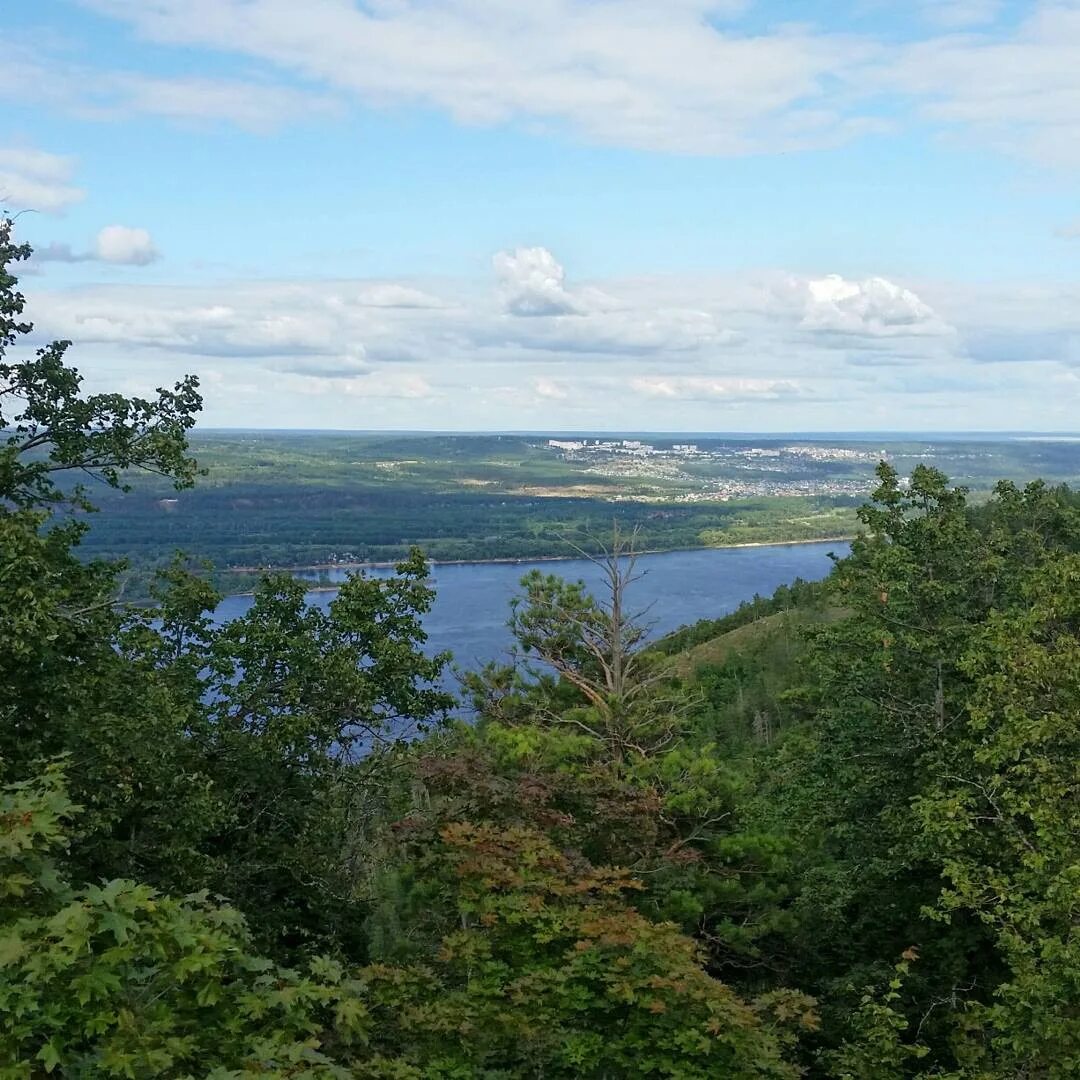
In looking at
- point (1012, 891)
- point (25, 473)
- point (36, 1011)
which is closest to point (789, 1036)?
point (1012, 891)

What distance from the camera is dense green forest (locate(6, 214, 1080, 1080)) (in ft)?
21.8

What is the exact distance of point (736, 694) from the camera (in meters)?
79.0

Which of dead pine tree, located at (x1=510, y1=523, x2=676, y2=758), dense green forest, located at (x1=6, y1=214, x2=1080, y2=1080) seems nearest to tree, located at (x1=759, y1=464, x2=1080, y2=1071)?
dense green forest, located at (x1=6, y1=214, x2=1080, y2=1080)

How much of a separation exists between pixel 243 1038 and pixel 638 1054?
16.2 ft

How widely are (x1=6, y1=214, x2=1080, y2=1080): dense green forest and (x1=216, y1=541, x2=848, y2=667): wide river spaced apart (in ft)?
185

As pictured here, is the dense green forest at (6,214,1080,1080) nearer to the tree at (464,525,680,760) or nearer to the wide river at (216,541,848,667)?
the tree at (464,525,680,760)

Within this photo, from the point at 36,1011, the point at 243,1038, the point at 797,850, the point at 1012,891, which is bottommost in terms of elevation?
the point at 797,850

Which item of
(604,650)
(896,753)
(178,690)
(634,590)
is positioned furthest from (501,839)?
(634,590)

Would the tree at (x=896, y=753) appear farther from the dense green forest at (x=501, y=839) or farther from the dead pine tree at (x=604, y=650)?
the dead pine tree at (x=604, y=650)

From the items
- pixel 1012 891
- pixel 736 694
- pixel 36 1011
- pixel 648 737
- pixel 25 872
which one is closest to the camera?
pixel 36 1011

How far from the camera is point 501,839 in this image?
1170cm

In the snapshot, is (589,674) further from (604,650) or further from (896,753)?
(896,753)

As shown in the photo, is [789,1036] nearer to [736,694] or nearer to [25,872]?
[25,872]

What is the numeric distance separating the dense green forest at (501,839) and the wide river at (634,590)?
56423mm
